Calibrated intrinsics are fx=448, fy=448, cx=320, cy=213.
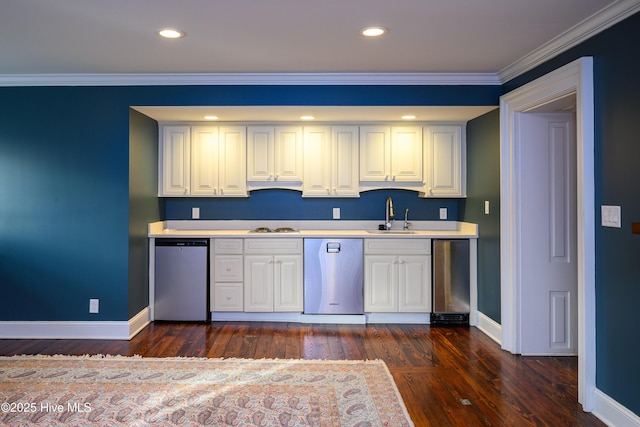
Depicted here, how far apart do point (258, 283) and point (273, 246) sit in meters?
0.41

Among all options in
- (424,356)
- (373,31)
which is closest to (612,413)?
(424,356)

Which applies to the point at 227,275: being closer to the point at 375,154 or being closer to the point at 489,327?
the point at 375,154

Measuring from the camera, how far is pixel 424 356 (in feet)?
11.8

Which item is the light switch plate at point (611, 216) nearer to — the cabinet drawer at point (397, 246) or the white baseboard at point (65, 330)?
the cabinet drawer at point (397, 246)

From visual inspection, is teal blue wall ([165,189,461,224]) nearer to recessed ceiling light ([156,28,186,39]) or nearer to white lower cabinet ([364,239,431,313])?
white lower cabinet ([364,239,431,313])

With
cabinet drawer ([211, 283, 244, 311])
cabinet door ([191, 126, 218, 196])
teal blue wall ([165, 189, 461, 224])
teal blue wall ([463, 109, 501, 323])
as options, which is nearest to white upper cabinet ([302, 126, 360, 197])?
teal blue wall ([165, 189, 461, 224])

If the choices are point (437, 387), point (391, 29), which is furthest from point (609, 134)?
point (437, 387)

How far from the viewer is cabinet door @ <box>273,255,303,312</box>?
15.1 feet

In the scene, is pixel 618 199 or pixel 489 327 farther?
pixel 489 327

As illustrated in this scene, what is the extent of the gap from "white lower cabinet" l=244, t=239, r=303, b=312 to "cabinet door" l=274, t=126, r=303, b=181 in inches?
29.2

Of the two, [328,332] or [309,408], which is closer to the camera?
[309,408]

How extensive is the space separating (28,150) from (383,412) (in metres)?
3.76

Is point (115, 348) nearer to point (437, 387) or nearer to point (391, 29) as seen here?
point (437, 387)

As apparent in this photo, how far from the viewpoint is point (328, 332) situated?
168 inches
